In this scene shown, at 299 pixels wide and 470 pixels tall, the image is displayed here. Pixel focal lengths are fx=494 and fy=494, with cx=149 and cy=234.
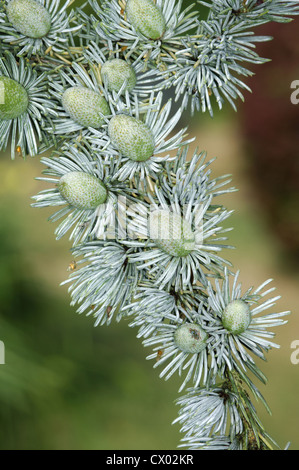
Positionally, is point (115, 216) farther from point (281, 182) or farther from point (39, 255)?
point (281, 182)

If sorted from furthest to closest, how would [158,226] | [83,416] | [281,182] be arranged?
[281,182], [83,416], [158,226]

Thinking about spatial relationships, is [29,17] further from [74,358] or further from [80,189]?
[74,358]

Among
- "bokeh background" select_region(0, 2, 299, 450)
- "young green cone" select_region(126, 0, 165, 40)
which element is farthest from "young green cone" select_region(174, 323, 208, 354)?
"bokeh background" select_region(0, 2, 299, 450)

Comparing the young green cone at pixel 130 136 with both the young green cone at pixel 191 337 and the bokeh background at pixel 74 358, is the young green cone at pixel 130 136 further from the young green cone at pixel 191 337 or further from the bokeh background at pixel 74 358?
the bokeh background at pixel 74 358

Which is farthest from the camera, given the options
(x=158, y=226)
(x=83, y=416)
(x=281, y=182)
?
(x=281, y=182)

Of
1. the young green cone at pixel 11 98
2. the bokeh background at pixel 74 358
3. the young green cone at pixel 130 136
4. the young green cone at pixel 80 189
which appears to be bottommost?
the bokeh background at pixel 74 358

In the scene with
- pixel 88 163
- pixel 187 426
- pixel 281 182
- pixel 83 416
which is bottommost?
pixel 83 416

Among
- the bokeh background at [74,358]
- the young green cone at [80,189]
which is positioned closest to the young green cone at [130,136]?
the young green cone at [80,189]

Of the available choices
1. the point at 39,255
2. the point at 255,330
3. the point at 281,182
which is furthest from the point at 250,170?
the point at 255,330

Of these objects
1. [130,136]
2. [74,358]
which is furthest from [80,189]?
[74,358]

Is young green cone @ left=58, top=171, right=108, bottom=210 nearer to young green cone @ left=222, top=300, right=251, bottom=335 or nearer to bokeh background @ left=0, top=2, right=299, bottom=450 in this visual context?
young green cone @ left=222, top=300, right=251, bottom=335

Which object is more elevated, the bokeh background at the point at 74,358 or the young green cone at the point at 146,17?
the young green cone at the point at 146,17
